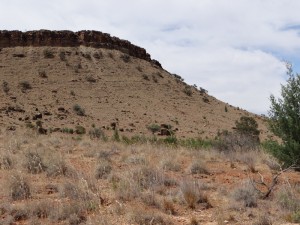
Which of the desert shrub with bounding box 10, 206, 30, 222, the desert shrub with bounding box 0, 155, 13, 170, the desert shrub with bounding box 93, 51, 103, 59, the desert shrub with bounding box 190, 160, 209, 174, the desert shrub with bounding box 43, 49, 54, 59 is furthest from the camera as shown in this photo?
the desert shrub with bounding box 93, 51, 103, 59

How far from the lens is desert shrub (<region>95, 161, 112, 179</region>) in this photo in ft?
38.2

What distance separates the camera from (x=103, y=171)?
12.0m

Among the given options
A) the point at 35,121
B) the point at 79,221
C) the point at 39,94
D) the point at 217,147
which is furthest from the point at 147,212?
the point at 39,94

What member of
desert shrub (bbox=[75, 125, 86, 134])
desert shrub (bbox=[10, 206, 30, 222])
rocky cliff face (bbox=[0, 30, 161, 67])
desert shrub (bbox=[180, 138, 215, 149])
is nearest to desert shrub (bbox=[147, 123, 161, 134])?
desert shrub (bbox=[75, 125, 86, 134])

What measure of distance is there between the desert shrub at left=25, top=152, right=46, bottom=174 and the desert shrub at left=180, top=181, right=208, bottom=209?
14.6 ft

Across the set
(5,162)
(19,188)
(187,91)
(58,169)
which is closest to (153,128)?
(187,91)

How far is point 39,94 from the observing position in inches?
1938

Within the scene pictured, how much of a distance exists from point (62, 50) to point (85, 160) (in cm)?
4641

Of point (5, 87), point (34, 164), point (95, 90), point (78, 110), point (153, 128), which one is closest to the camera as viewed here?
point (34, 164)

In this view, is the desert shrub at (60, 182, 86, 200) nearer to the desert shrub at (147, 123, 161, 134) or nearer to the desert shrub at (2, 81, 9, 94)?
the desert shrub at (147, 123, 161, 134)

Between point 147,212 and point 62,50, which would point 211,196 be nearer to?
point 147,212

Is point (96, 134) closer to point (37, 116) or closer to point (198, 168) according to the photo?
point (37, 116)

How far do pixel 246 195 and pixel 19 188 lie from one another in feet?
15.7

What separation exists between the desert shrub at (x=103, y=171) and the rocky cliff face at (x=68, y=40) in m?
49.7
